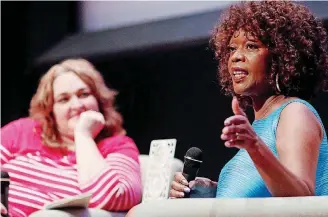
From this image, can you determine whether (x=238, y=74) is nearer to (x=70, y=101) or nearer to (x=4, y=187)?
(x=4, y=187)

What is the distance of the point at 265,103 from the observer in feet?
5.58

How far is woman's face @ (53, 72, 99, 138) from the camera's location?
2.54 meters

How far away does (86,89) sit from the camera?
8.46 ft

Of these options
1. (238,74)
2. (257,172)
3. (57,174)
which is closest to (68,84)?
(57,174)

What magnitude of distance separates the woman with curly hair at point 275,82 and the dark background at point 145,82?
490mm

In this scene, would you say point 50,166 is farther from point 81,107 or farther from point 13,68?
point 13,68

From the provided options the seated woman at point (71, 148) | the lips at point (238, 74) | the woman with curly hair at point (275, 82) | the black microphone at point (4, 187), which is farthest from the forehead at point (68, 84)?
the lips at point (238, 74)

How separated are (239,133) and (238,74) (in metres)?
0.37

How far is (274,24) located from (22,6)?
160cm

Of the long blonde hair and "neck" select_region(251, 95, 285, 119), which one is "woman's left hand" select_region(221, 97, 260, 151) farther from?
the long blonde hair

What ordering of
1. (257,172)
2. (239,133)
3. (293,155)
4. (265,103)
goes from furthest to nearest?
(265,103) < (257,172) < (293,155) < (239,133)

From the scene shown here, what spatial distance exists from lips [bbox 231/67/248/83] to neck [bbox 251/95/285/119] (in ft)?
0.20

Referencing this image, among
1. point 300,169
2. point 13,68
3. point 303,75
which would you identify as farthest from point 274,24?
point 13,68

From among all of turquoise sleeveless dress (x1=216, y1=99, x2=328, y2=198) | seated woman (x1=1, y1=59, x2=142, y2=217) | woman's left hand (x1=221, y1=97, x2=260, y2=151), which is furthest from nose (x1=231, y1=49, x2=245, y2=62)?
seated woman (x1=1, y1=59, x2=142, y2=217)
